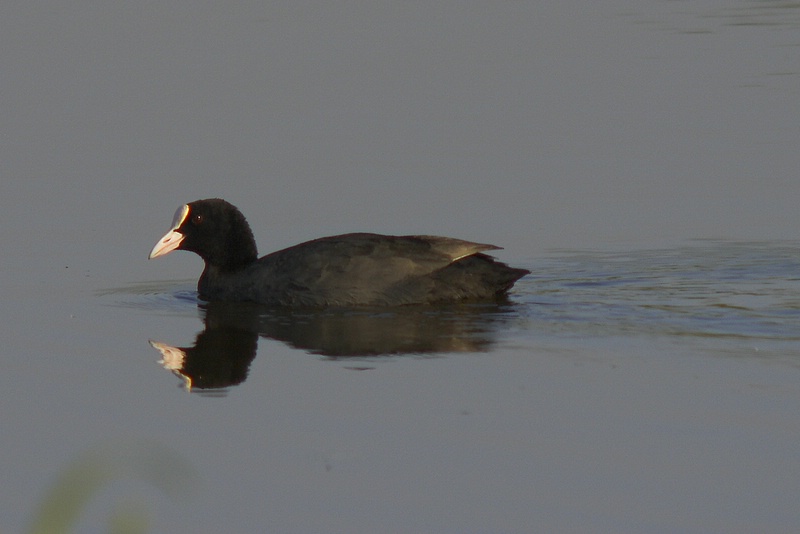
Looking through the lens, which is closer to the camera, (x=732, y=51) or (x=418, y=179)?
(x=418, y=179)

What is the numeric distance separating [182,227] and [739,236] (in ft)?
17.8

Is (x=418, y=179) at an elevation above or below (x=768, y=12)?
below

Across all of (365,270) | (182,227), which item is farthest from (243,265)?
(365,270)

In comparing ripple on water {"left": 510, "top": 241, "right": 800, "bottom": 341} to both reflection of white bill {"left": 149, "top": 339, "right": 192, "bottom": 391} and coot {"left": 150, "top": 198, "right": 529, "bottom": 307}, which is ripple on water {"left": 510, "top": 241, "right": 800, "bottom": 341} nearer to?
coot {"left": 150, "top": 198, "right": 529, "bottom": 307}

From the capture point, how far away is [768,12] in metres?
25.4

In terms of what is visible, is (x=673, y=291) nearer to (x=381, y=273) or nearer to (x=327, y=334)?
(x=381, y=273)

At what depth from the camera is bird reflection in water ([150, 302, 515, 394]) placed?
8.94m

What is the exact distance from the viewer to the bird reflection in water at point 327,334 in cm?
894

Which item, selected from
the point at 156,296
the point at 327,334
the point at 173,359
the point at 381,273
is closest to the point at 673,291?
the point at 381,273

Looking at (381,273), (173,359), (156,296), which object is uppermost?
(381,273)

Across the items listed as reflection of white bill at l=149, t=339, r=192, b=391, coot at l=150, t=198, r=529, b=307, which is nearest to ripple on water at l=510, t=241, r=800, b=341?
coot at l=150, t=198, r=529, b=307

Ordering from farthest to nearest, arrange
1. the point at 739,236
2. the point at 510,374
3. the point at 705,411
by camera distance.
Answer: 1. the point at 739,236
2. the point at 510,374
3. the point at 705,411

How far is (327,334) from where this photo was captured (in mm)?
9961

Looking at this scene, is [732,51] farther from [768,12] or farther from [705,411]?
[705,411]
